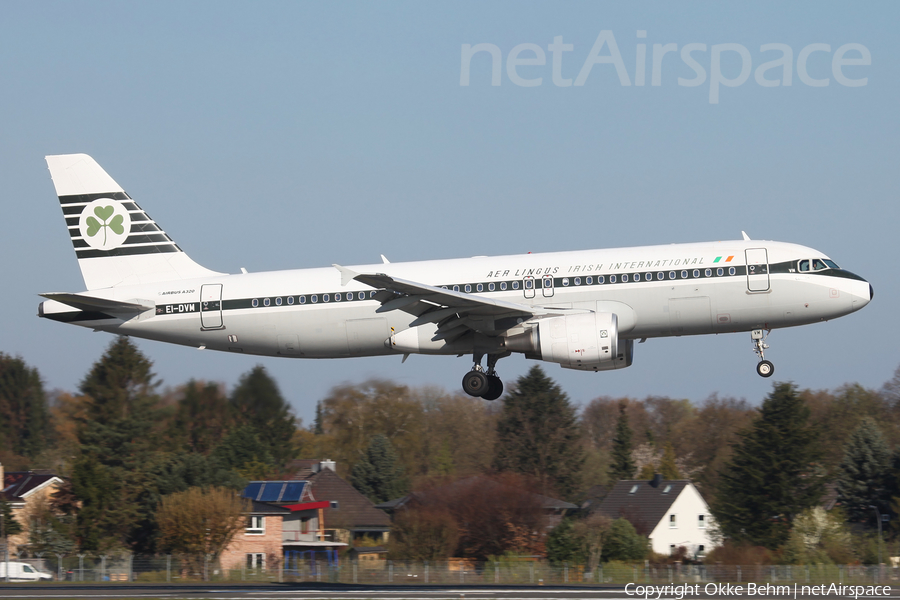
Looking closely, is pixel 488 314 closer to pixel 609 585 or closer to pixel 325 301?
pixel 325 301

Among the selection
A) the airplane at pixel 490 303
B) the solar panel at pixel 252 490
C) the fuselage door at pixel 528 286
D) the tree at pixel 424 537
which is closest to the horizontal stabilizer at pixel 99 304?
the airplane at pixel 490 303

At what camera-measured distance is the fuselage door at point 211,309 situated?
33.6 meters

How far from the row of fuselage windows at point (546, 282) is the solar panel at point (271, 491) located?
34.8m

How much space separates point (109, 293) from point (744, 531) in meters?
42.5

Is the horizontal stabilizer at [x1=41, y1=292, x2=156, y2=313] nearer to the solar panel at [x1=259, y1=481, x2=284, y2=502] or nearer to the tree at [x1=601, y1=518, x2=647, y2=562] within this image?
the tree at [x1=601, y1=518, x2=647, y2=562]

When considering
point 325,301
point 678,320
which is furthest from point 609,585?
point 325,301

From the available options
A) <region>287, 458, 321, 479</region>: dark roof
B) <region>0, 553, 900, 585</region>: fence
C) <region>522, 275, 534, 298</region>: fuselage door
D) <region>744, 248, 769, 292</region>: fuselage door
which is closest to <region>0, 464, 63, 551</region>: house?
<region>0, 553, 900, 585</region>: fence

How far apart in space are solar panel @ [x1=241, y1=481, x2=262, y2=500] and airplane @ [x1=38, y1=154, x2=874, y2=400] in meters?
33.4

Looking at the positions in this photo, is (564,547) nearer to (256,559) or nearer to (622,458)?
(256,559)

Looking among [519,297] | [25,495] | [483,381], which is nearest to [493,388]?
[483,381]

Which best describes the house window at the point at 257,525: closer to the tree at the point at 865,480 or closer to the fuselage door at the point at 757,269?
the tree at the point at 865,480

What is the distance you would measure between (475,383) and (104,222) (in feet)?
49.6

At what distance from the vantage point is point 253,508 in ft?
202

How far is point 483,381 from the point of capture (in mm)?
32438
